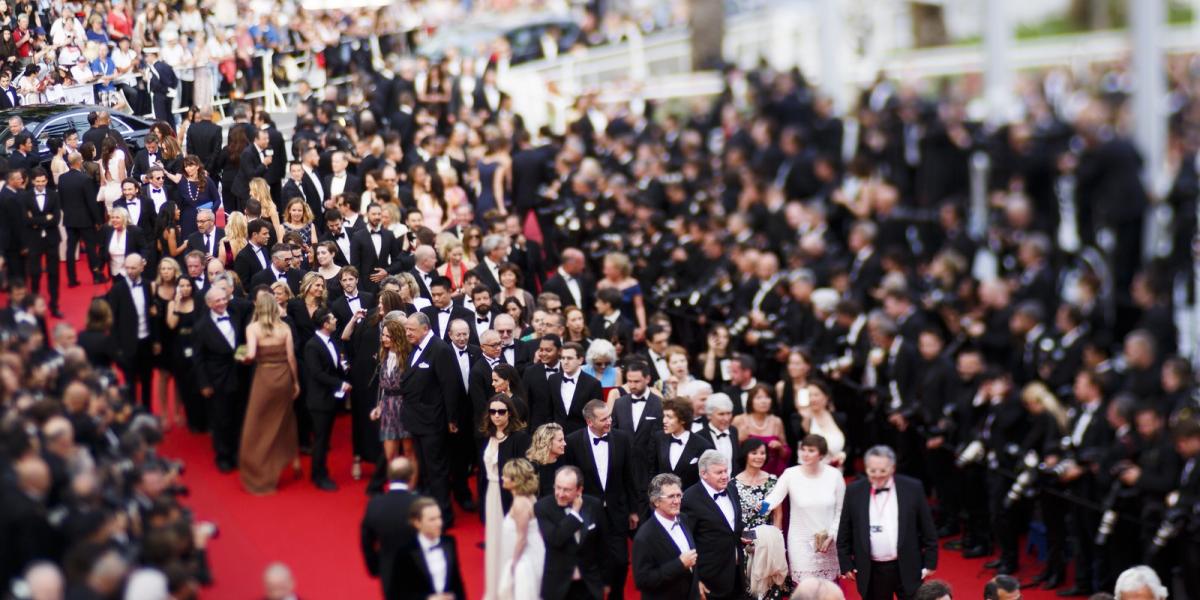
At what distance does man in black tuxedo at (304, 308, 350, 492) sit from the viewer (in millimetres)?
12148

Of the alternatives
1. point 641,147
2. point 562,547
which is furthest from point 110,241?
point 641,147

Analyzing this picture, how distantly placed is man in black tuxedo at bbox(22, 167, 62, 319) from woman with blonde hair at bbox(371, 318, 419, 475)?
240 centimetres

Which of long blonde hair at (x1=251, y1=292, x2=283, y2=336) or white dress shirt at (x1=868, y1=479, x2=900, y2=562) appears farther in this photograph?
long blonde hair at (x1=251, y1=292, x2=283, y2=336)

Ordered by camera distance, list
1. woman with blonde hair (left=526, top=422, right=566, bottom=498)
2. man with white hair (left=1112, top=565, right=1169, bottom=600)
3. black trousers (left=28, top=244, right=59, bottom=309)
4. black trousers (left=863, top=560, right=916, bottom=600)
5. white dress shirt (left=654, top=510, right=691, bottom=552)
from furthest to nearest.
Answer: black trousers (left=28, top=244, right=59, bottom=309) < black trousers (left=863, top=560, right=916, bottom=600) < woman with blonde hair (left=526, top=422, right=566, bottom=498) < white dress shirt (left=654, top=510, right=691, bottom=552) < man with white hair (left=1112, top=565, right=1169, bottom=600)

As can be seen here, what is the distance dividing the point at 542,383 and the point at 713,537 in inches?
83.4

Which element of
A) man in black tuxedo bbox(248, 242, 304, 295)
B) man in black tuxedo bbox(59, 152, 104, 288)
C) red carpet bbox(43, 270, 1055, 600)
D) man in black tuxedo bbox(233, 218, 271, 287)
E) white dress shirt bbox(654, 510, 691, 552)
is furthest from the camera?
man in black tuxedo bbox(233, 218, 271, 287)

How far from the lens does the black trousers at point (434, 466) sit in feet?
40.1

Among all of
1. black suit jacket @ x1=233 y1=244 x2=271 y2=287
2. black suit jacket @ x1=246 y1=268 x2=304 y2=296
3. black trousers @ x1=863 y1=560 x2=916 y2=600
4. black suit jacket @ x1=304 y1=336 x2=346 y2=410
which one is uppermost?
black suit jacket @ x1=233 y1=244 x2=271 y2=287

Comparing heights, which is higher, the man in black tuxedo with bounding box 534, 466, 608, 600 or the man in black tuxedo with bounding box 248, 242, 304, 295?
the man in black tuxedo with bounding box 248, 242, 304, 295

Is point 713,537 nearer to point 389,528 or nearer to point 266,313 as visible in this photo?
point 389,528

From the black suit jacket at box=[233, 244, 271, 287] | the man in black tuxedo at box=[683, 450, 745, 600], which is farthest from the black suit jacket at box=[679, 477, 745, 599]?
the black suit jacket at box=[233, 244, 271, 287]

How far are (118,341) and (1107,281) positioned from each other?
39.1 feet

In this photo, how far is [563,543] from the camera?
33.6ft

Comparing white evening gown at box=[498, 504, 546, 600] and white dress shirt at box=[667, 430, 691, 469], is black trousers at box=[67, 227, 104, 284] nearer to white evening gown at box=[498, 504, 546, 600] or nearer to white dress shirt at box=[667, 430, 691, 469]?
white evening gown at box=[498, 504, 546, 600]
